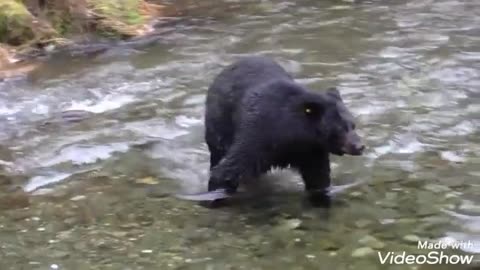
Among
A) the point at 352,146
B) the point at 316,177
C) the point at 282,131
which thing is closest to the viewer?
the point at 352,146

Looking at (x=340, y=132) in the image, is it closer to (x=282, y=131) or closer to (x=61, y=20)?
(x=282, y=131)

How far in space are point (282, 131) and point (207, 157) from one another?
2.05m

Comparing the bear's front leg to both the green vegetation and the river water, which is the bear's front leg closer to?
the river water

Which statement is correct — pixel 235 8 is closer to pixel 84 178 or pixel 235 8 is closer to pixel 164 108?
pixel 164 108

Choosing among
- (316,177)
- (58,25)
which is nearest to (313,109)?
(316,177)

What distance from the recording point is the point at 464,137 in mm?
8766

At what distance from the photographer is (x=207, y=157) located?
896cm

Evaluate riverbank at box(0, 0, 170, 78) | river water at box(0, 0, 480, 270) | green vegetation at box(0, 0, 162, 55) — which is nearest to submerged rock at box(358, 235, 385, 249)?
river water at box(0, 0, 480, 270)

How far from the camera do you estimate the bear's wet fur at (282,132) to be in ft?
22.7

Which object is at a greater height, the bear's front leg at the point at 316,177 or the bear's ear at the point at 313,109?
the bear's ear at the point at 313,109

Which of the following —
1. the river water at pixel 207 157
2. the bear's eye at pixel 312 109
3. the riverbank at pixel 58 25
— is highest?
the bear's eye at pixel 312 109

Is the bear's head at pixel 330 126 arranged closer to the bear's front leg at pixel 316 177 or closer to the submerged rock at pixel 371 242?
the bear's front leg at pixel 316 177

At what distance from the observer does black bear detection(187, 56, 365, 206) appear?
6.93 m

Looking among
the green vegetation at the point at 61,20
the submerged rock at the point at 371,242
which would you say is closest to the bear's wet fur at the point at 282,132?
the submerged rock at the point at 371,242
